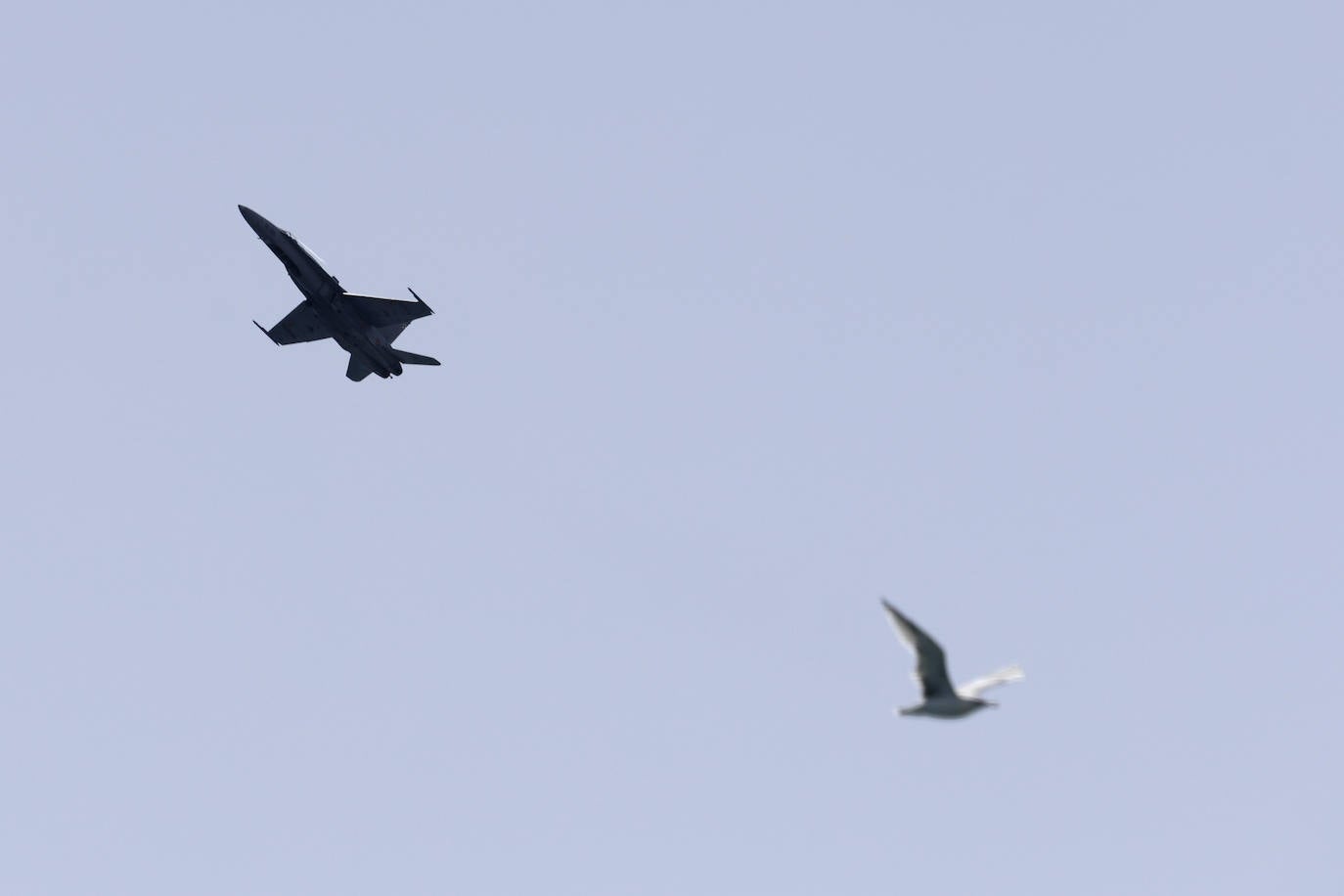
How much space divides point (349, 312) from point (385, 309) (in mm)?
2685

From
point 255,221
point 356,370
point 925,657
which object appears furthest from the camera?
point 356,370

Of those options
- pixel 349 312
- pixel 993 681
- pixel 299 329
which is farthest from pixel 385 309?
pixel 993 681

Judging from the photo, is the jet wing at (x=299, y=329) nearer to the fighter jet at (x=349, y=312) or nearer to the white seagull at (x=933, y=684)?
the fighter jet at (x=349, y=312)

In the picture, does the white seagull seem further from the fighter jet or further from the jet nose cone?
the jet nose cone

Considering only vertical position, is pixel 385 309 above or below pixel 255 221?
below

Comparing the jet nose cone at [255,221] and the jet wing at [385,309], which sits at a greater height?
the jet nose cone at [255,221]

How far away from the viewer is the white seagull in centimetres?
4956

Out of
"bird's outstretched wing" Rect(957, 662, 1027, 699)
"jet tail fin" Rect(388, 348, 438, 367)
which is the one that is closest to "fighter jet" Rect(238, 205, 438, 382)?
"jet tail fin" Rect(388, 348, 438, 367)

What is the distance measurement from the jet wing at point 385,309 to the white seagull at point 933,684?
203 feet

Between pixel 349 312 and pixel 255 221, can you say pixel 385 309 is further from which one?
pixel 255 221

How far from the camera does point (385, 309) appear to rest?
106m

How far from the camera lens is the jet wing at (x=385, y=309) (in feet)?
345

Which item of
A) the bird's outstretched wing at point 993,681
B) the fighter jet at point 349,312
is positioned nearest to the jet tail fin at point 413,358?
the fighter jet at point 349,312

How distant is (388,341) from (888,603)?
66909 millimetres
